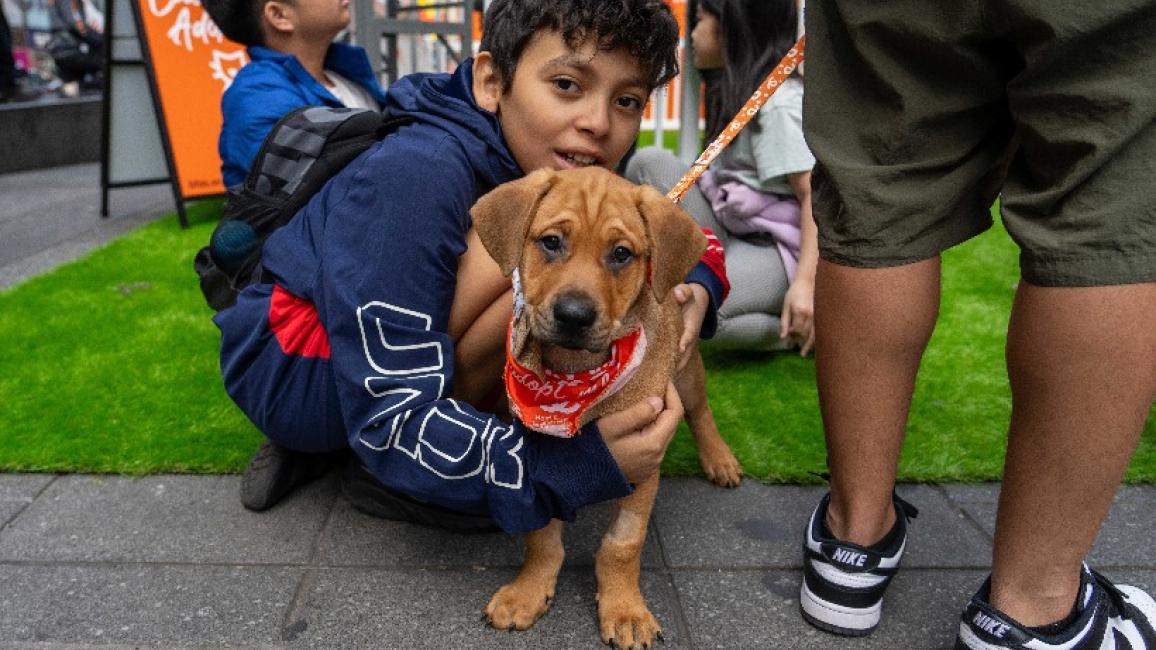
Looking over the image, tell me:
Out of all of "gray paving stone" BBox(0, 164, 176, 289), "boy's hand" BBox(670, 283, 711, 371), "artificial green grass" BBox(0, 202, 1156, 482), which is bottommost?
"gray paving stone" BBox(0, 164, 176, 289)

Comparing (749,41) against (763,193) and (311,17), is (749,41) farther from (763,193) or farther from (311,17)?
(311,17)

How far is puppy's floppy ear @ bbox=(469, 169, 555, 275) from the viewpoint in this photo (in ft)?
6.51

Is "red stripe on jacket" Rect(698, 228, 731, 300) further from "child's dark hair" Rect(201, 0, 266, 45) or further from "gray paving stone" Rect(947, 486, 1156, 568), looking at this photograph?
"child's dark hair" Rect(201, 0, 266, 45)

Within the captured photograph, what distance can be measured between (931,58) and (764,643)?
4.34 ft

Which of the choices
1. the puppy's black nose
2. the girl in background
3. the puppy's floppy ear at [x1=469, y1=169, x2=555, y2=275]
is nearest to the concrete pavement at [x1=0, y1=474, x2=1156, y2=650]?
the puppy's black nose

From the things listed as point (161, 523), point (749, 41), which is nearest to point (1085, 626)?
point (161, 523)

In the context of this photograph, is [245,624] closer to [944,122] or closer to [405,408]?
[405,408]

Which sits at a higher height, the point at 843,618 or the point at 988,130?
the point at 988,130

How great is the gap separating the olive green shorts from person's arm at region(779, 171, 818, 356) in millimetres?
1601

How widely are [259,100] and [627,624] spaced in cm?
305

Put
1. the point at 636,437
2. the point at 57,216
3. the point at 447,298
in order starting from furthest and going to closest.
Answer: the point at 57,216 < the point at 447,298 < the point at 636,437

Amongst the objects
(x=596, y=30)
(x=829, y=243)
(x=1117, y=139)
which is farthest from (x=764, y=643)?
(x=596, y=30)

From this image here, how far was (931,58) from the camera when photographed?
5.79 ft

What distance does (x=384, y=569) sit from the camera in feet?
7.68
